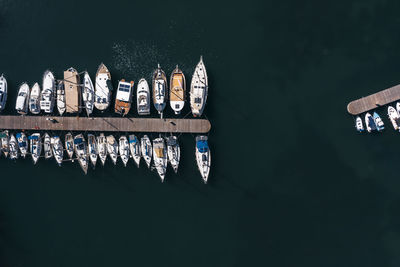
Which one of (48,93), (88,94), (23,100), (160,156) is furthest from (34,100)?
(160,156)

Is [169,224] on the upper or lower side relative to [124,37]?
lower

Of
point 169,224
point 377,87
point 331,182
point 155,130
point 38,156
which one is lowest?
point 169,224

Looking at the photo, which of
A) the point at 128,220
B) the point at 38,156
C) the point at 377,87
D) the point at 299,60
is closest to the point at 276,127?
the point at 299,60

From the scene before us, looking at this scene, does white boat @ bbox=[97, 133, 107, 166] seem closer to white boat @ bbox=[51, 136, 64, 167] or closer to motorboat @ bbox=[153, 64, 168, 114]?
white boat @ bbox=[51, 136, 64, 167]

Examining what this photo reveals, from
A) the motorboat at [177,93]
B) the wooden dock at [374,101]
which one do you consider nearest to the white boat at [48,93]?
the motorboat at [177,93]

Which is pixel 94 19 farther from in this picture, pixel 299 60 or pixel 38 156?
pixel 299 60
